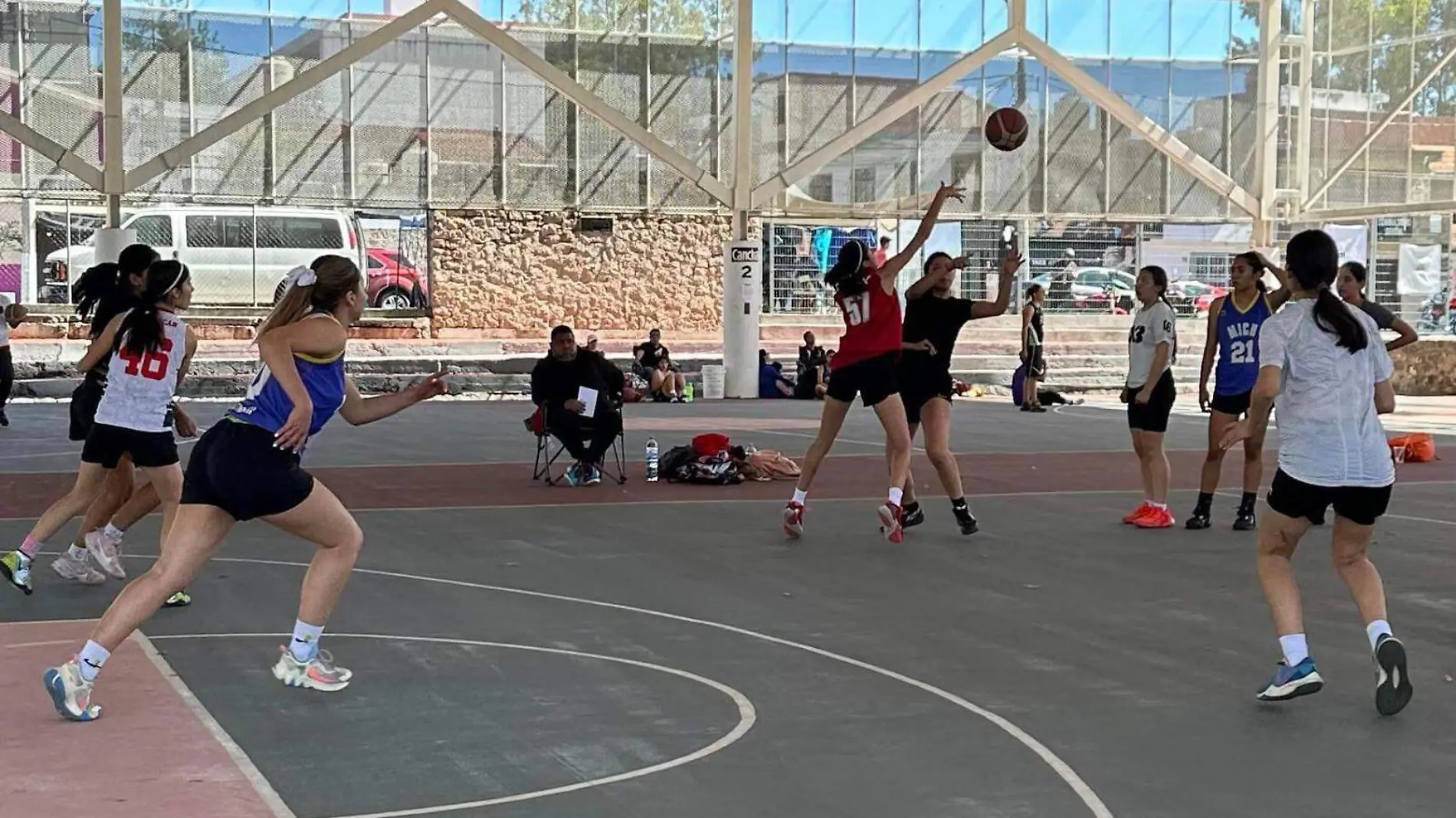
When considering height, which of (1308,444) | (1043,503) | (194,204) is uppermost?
(194,204)

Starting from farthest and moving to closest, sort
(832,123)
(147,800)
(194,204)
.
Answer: (832,123) < (194,204) < (147,800)

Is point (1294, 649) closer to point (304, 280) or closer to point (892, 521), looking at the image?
point (304, 280)

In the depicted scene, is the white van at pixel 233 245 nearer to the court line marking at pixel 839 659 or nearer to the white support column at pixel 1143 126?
the white support column at pixel 1143 126

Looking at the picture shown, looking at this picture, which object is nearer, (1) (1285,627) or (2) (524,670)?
(1) (1285,627)

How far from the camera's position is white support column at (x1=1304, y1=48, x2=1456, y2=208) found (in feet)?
95.3

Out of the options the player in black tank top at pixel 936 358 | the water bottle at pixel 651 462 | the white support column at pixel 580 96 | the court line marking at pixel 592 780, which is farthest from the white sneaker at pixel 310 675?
the white support column at pixel 580 96

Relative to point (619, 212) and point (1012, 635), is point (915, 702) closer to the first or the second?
point (1012, 635)

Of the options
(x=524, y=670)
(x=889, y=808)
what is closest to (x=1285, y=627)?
(x=889, y=808)

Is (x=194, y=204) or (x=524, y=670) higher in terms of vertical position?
(x=194, y=204)

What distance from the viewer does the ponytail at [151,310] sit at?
8.19 meters

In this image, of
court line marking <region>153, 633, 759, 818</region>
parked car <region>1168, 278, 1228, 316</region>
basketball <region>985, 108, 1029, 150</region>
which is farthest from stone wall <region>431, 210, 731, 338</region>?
court line marking <region>153, 633, 759, 818</region>

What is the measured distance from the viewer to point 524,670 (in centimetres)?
742

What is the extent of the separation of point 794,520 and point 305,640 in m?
5.14

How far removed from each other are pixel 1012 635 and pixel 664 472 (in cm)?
734
